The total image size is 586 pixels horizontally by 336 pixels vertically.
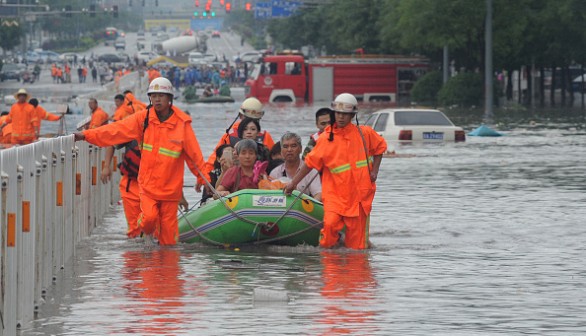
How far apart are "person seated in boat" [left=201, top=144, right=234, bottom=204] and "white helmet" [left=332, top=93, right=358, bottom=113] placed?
171 cm

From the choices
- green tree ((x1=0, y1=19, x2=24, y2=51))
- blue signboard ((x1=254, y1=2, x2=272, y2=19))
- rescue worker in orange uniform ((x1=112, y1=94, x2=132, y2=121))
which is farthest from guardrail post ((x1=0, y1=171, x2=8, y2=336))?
green tree ((x1=0, y1=19, x2=24, y2=51))

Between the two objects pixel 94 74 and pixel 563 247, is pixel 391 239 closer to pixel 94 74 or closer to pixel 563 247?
pixel 563 247

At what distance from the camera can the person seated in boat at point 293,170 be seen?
56.3 feet

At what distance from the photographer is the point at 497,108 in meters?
70.6

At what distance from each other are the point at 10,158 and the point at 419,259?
6.55 m

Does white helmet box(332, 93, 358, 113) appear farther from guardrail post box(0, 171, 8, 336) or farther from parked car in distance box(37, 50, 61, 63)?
parked car in distance box(37, 50, 61, 63)

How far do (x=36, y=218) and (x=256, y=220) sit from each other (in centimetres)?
483

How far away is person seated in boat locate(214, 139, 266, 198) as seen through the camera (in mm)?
16984

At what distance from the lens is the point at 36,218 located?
12094 millimetres

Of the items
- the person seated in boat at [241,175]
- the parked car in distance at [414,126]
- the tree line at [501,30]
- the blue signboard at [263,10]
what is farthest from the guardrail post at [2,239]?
the blue signboard at [263,10]

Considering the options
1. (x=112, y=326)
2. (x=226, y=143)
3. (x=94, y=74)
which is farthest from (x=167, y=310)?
(x=94, y=74)

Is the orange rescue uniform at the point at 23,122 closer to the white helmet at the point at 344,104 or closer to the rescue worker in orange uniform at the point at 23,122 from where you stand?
the rescue worker in orange uniform at the point at 23,122

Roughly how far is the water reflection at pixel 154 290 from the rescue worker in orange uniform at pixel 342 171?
1533 millimetres

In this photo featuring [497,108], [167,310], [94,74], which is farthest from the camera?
[94,74]
